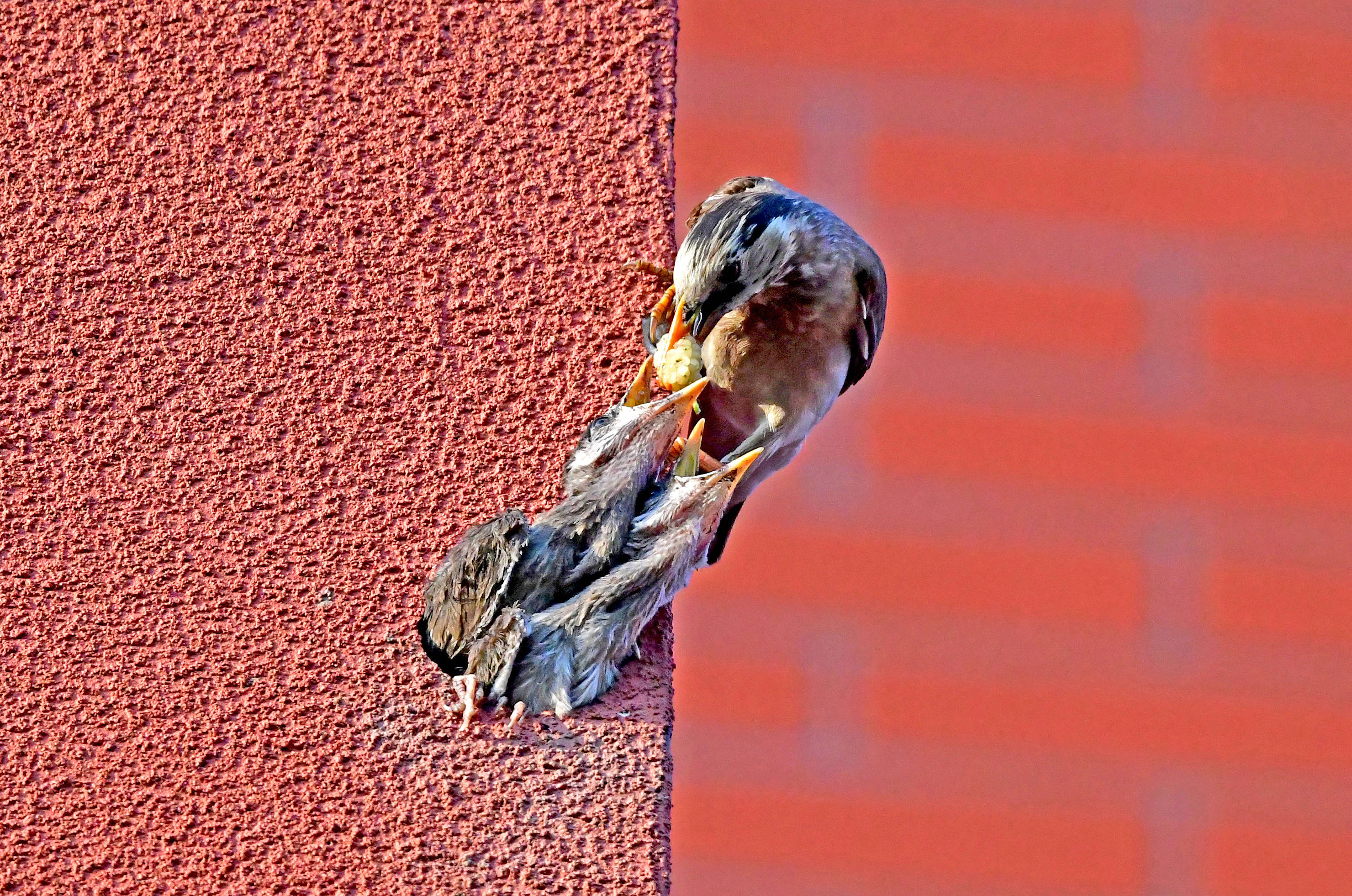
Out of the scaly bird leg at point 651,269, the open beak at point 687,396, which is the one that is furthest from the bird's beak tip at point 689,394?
the scaly bird leg at point 651,269

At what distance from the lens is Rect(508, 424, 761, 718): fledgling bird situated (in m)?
1.62

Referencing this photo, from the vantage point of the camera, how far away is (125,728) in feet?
5.48

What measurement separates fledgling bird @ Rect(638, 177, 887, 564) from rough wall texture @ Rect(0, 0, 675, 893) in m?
0.07

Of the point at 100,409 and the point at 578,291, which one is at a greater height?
the point at 578,291

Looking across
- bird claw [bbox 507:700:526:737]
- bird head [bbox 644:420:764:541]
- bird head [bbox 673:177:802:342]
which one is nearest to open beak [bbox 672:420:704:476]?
bird head [bbox 644:420:764:541]

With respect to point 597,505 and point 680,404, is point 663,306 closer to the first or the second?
point 680,404

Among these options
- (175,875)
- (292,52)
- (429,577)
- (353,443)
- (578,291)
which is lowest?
(175,875)

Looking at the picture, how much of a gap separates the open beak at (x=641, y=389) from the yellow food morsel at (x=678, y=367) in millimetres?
13

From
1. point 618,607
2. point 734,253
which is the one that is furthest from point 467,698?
point 734,253

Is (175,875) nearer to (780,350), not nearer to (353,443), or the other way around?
(353,443)

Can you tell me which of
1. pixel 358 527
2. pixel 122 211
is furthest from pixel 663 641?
pixel 122 211

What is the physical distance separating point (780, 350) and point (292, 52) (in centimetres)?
56

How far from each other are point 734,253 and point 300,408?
434mm

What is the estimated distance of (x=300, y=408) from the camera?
5.82ft
